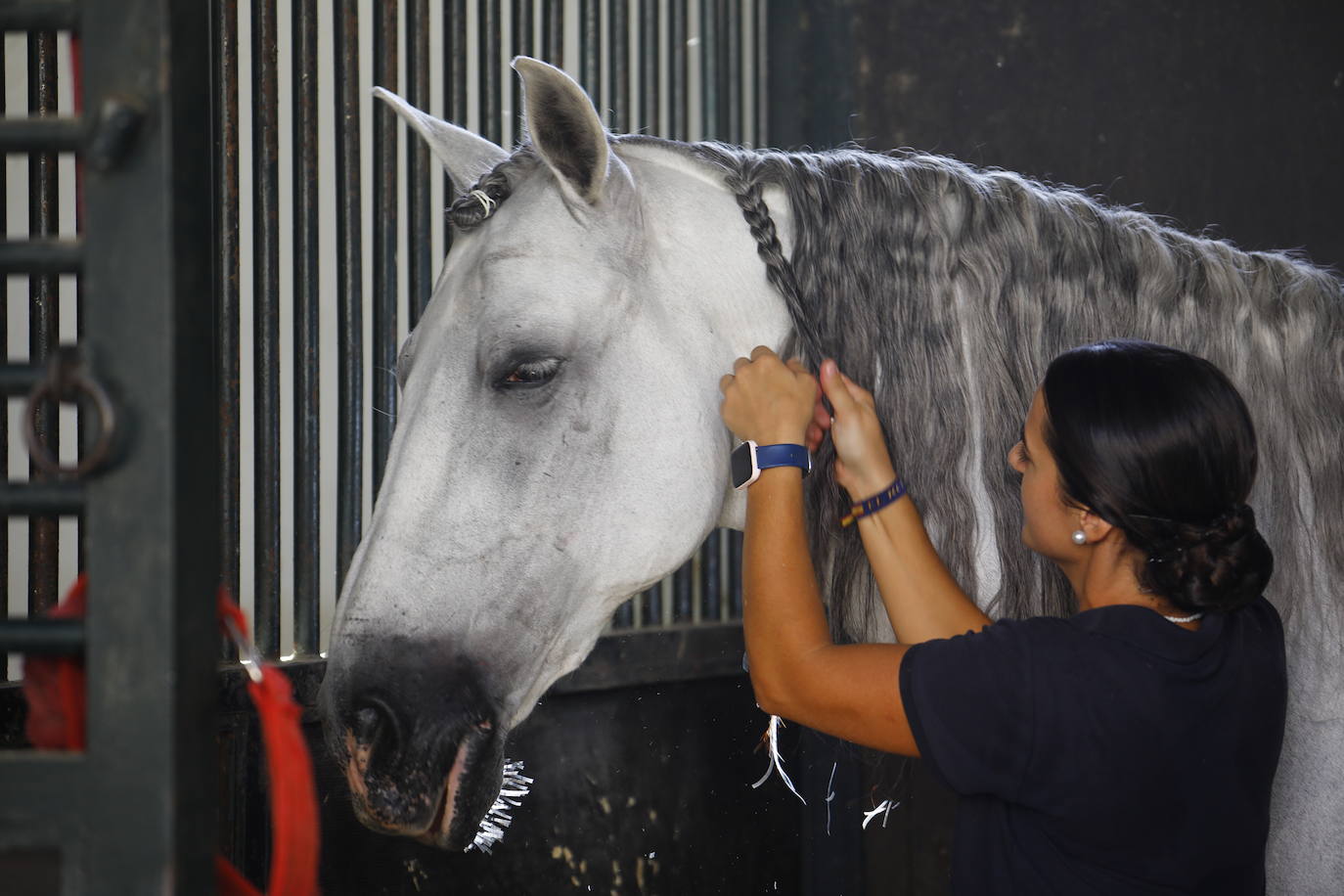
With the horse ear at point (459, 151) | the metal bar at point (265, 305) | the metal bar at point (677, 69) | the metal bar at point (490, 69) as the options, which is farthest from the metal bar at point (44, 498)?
the metal bar at point (677, 69)

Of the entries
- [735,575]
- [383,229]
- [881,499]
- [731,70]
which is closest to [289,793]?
[881,499]

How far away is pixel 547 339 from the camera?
1336 mm

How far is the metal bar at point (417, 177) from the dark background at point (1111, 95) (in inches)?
47.5

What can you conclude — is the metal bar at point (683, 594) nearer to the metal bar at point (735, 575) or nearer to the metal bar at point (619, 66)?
the metal bar at point (735, 575)

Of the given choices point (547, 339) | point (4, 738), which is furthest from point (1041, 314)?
point (4, 738)

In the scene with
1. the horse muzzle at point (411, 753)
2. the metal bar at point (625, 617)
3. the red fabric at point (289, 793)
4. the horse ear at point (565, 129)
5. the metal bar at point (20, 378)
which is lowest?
the metal bar at point (625, 617)

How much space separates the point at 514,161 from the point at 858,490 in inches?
26.9

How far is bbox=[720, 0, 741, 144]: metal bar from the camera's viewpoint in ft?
10.7

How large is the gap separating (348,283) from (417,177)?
0.35 metres

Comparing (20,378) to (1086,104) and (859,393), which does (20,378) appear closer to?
(859,393)

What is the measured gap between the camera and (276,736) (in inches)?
28.9

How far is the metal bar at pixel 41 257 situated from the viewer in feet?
2.12

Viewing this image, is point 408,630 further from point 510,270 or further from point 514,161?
point 514,161

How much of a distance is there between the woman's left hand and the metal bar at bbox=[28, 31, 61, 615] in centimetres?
153
